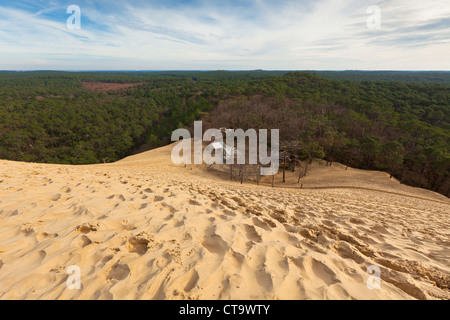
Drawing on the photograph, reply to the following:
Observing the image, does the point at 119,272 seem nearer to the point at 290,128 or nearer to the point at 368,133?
the point at 290,128

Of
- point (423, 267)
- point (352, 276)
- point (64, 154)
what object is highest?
point (352, 276)

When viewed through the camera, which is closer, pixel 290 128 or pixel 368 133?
pixel 290 128

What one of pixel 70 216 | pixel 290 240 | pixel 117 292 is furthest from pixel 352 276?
pixel 70 216

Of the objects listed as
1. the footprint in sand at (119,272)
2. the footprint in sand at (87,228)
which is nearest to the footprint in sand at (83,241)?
the footprint in sand at (87,228)

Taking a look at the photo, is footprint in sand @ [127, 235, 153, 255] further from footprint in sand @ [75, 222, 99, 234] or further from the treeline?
the treeline

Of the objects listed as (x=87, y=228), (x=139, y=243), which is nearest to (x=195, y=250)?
(x=139, y=243)

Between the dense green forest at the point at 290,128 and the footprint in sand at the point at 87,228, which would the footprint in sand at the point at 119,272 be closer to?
the footprint in sand at the point at 87,228
